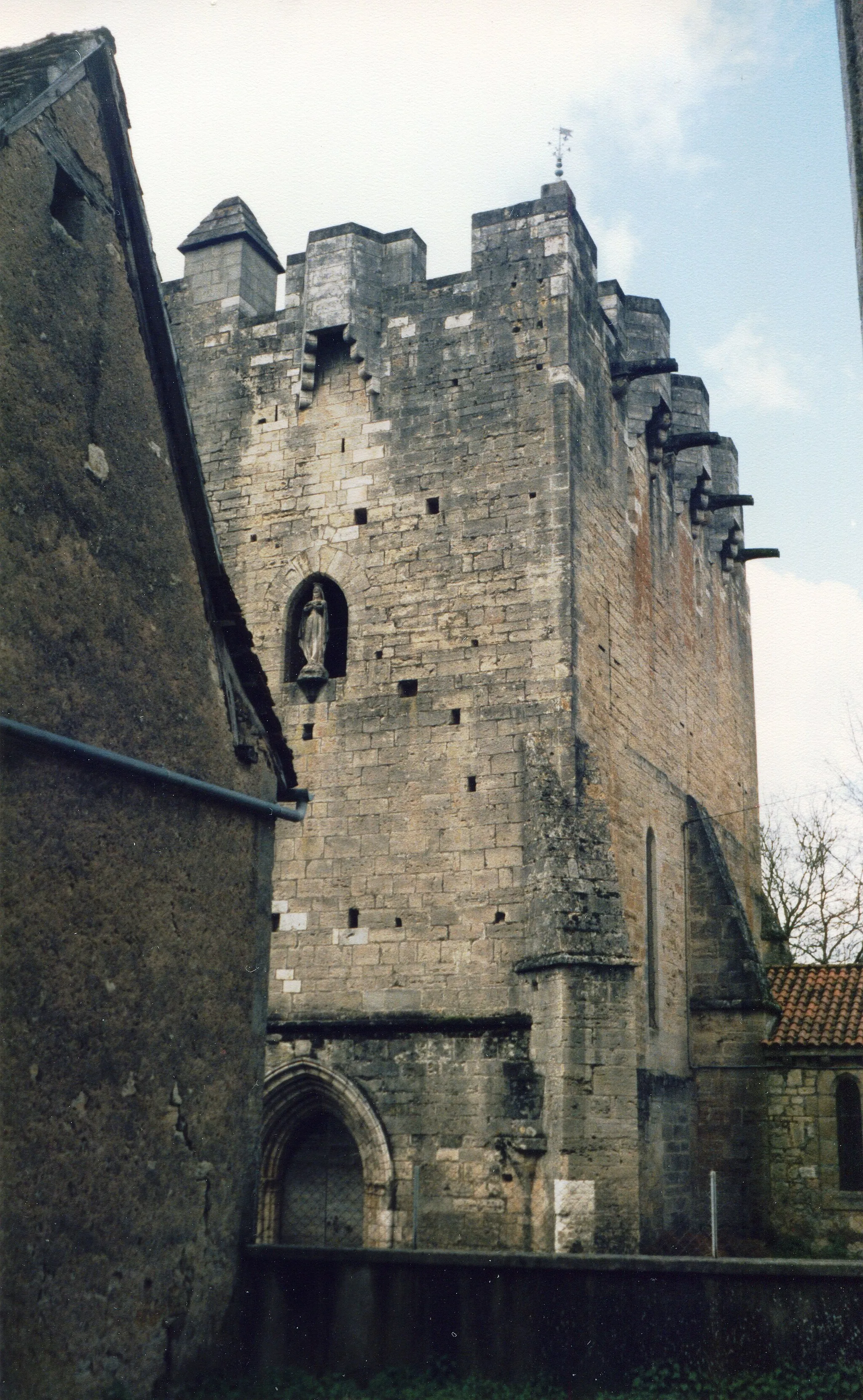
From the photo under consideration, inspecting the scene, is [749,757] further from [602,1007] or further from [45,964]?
[45,964]

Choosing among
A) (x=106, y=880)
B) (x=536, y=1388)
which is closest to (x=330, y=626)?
(x=106, y=880)

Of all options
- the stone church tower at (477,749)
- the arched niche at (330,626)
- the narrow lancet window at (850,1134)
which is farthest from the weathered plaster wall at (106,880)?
the narrow lancet window at (850,1134)

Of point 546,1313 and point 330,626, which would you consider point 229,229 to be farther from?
point 546,1313

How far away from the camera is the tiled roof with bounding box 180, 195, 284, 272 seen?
54.5ft

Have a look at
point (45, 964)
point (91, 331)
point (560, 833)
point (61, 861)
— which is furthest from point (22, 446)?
point (560, 833)

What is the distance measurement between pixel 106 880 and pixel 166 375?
3.10 meters

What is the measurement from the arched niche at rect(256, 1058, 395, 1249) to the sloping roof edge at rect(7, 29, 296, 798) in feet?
20.3

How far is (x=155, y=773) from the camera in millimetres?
7391

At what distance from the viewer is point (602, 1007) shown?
12.5m

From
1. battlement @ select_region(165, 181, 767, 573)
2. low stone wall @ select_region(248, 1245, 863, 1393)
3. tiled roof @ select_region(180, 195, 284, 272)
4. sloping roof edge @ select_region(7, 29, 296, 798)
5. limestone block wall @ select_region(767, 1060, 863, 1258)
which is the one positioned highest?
tiled roof @ select_region(180, 195, 284, 272)

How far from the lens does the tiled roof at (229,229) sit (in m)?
16.6

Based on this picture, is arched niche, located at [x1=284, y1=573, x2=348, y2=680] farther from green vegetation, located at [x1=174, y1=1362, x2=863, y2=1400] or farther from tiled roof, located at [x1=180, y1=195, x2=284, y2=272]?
green vegetation, located at [x1=174, y1=1362, x2=863, y2=1400]

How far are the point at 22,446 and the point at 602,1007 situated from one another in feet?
24.9

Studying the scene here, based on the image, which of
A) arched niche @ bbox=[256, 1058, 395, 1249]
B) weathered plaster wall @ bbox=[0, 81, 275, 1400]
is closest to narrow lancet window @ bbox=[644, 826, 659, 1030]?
arched niche @ bbox=[256, 1058, 395, 1249]
